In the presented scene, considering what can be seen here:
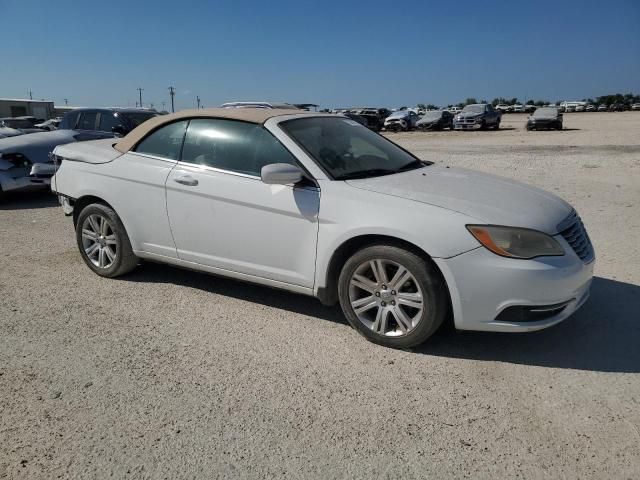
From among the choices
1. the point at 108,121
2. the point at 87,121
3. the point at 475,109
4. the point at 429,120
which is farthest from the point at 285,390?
the point at 429,120

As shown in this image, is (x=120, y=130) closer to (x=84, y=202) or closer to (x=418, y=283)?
(x=84, y=202)

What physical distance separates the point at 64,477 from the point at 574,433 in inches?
94.7

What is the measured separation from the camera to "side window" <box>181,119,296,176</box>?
3.90 meters

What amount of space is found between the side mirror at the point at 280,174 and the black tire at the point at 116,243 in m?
1.73

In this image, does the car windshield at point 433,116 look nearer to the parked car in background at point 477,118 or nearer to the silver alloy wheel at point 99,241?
the parked car in background at point 477,118

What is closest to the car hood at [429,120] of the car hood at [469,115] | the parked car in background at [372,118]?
the car hood at [469,115]

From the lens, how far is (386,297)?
3.44 m

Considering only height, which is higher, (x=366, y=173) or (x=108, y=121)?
(x=108, y=121)

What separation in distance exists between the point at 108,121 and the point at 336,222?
8.70m

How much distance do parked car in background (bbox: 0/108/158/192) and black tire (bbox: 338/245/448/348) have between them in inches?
221

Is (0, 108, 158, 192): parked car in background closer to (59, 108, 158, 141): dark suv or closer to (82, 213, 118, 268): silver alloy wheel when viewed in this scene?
(59, 108, 158, 141): dark suv

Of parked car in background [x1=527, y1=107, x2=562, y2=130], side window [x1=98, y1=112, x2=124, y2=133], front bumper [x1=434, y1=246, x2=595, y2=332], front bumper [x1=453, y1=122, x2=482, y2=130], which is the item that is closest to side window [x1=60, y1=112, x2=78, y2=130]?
side window [x1=98, y1=112, x2=124, y2=133]

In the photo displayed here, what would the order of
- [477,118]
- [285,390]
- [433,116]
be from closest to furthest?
[285,390] → [477,118] → [433,116]

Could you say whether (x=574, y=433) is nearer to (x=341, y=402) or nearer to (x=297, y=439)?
(x=341, y=402)
